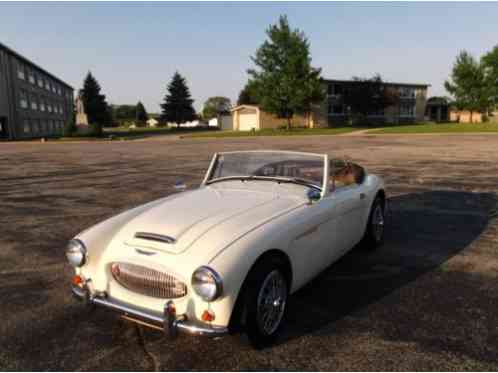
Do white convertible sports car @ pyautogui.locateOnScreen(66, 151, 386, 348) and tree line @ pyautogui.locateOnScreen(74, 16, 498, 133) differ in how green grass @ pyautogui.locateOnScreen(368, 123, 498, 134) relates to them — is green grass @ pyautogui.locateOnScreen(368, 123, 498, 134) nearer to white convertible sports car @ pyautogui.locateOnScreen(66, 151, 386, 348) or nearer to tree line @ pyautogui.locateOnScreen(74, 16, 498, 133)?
tree line @ pyautogui.locateOnScreen(74, 16, 498, 133)

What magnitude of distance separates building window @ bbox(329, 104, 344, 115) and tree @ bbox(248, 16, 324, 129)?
12055 mm

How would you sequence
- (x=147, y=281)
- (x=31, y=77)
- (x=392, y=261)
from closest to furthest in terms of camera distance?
1. (x=147, y=281)
2. (x=392, y=261)
3. (x=31, y=77)

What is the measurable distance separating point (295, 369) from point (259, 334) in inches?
14.9

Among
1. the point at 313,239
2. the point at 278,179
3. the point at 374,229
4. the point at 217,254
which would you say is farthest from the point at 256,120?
the point at 217,254

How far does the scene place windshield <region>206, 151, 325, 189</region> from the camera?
4609 millimetres

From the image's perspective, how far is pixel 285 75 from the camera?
47.2 meters

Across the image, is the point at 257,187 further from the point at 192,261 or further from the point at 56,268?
the point at 56,268

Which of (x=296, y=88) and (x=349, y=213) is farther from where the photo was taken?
(x=296, y=88)

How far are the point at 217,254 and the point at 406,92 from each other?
70139mm

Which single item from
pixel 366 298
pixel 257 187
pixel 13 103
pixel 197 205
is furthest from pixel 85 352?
pixel 13 103

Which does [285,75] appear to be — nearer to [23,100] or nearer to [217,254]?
[23,100]

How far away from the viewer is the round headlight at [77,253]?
3.40 m

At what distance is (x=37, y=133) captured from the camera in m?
53.8

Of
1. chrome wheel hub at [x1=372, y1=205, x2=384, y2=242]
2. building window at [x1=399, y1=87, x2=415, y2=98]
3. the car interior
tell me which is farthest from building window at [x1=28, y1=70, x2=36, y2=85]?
chrome wheel hub at [x1=372, y1=205, x2=384, y2=242]
